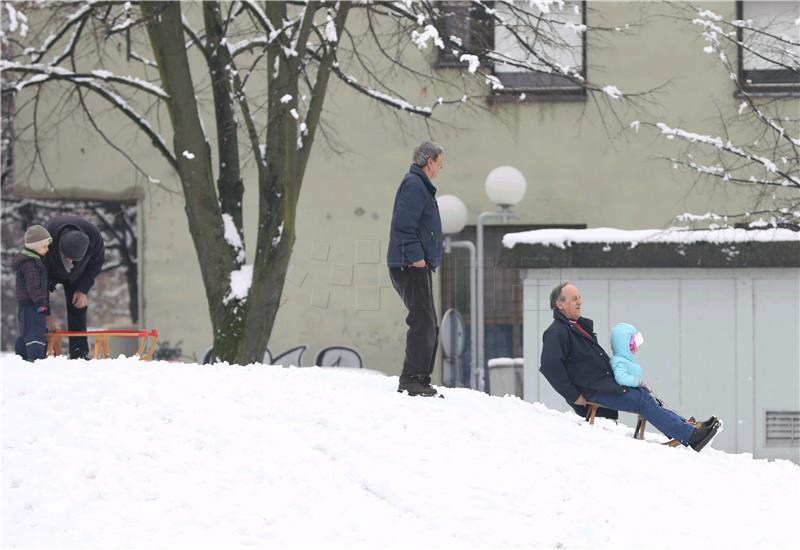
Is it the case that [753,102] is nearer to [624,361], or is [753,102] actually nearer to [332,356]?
[624,361]

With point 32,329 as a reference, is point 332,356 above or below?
below

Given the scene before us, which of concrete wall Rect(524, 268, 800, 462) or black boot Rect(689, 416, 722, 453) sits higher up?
concrete wall Rect(524, 268, 800, 462)

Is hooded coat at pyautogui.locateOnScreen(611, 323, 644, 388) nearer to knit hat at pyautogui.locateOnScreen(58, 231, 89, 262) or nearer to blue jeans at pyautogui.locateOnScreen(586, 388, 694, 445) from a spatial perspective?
blue jeans at pyautogui.locateOnScreen(586, 388, 694, 445)

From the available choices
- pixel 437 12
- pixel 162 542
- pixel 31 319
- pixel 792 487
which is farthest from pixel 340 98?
pixel 162 542

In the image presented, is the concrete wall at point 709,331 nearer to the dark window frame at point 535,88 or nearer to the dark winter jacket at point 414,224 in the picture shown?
the dark winter jacket at point 414,224

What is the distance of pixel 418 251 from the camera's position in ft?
30.0

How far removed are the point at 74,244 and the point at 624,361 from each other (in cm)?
425

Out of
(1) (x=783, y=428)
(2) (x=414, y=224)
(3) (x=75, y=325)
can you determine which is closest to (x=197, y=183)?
(3) (x=75, y=325)

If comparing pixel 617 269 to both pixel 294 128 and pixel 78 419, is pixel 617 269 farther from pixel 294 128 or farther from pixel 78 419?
pixel 78 419

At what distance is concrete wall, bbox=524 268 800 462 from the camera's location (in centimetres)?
1298

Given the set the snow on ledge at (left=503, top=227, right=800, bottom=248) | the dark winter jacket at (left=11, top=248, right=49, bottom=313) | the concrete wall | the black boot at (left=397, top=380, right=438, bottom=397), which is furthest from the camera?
the concrete wall

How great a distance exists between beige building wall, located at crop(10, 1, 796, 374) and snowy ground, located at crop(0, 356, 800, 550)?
9.67 meters

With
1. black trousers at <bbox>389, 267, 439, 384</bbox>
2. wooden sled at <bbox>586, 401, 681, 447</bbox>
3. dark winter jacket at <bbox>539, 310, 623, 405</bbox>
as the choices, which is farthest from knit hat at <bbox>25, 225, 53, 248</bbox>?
wooden sled at <bbox>586, 401, 681, 447</bbox>

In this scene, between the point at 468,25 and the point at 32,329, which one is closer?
the point at 32,329
